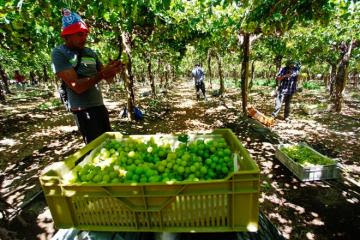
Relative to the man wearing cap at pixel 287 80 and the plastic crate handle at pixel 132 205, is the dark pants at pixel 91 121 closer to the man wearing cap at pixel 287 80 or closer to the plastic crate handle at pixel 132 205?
the plastic crate handle at pixel 132 205

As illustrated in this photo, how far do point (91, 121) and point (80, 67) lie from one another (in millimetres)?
770

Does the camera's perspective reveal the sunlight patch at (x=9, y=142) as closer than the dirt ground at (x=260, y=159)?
No

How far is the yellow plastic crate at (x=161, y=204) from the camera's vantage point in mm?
1747

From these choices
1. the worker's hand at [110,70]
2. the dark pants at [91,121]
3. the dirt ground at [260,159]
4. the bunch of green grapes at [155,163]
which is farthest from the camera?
the dirt ground at [260,159]


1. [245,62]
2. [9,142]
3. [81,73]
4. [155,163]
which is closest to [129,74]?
[245,62]

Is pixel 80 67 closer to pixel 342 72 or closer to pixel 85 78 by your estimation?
pixel 85 78

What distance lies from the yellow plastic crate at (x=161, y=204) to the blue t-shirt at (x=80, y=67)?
62.5 inches

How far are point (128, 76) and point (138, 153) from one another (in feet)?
27.3

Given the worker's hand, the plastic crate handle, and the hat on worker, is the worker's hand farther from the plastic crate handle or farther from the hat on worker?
the plastic crate handle

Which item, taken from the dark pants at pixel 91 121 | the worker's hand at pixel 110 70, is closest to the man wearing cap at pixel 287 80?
the dark pants at pixel 91 121

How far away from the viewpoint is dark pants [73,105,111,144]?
349cm

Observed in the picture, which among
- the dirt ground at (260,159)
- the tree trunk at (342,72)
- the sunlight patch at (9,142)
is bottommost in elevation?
the dirt ground at (260,159)

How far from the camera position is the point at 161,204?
1.80 m

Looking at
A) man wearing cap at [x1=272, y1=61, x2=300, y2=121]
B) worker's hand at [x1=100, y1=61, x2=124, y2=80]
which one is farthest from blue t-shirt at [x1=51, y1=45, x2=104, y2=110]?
man wearing cap at [x1=272, y1=61, x2=300, y2=121]
